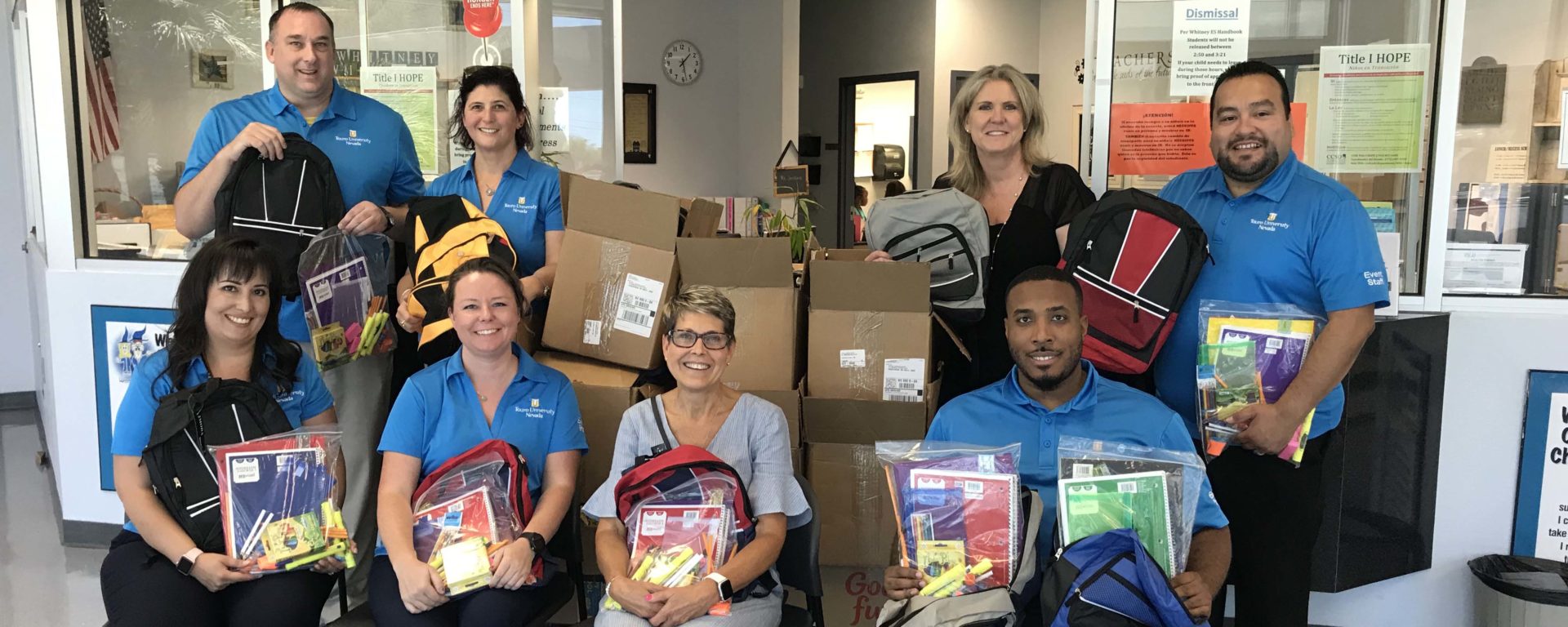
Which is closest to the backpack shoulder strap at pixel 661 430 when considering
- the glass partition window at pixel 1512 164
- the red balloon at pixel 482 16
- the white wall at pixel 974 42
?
the red balloon at pixel 482 16

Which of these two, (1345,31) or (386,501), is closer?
(386,501)

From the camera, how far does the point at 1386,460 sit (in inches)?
122

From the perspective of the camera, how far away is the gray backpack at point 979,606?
1.91 meters

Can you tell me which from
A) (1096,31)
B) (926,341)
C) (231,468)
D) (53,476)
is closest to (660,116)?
(53,476)

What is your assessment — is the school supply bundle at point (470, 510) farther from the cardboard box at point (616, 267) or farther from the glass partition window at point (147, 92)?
the glass partition window at point (147, 92)

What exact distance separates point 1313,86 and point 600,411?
237 cm

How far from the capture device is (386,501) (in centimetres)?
226

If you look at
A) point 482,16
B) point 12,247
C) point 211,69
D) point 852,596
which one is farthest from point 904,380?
point 12,247

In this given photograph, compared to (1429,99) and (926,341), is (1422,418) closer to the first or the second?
(1429,99)

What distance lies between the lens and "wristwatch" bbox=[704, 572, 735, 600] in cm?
209

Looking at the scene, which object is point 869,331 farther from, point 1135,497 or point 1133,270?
point 1135,497

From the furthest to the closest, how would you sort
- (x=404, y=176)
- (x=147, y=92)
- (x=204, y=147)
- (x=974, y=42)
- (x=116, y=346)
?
(x=974, y=42) → (x=147, y=92) → (x=116, y=346) → (x=404, y=176) → (x=204, y=147)

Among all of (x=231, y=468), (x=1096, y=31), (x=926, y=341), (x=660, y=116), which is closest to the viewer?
(x=231, y=468)

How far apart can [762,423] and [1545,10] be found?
280 cm
